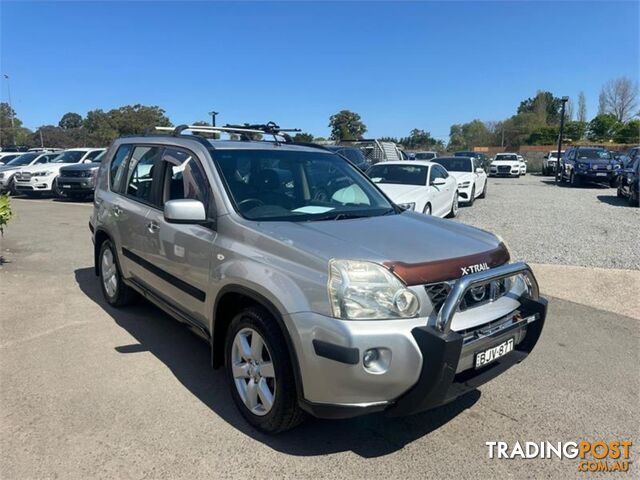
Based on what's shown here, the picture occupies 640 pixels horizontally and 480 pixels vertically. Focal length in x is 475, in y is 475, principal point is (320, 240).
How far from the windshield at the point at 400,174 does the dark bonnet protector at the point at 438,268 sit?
7.96 metres

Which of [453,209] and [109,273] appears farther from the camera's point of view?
[453,209]

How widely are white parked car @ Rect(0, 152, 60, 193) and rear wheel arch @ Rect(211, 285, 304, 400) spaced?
1822 centimetres

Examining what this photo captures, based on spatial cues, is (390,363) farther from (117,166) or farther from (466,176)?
(466,176)

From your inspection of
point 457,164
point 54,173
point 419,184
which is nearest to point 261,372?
point 419,184

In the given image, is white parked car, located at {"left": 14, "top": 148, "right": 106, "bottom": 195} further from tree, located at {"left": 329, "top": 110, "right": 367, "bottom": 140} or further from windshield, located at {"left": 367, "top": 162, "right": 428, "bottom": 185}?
tree, located at {"left": 329, "top": 110, "right": 367, "bottom": 140}

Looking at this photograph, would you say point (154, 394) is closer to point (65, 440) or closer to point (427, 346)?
point (65, 440)

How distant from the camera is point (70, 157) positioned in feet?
61.6

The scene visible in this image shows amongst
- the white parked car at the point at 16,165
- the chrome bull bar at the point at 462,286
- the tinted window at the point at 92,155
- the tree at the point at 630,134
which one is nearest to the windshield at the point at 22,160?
the white parked car at the point at 16,165

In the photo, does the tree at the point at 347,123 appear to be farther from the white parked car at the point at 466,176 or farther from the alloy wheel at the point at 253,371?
the alloy wheel at the point at 253,371

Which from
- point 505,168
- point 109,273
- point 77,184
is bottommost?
point 109,273

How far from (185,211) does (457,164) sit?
14083 millimetres

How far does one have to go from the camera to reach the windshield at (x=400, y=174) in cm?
1085

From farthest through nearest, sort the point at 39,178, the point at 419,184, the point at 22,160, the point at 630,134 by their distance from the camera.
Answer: the point at 630,134, the point at 22,160, the point at 39,178, the point at 419,184

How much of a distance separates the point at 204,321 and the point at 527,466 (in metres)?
2.33
